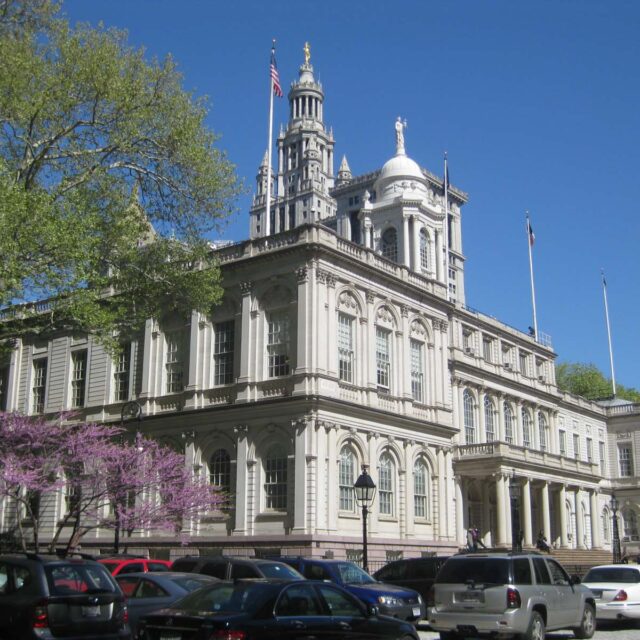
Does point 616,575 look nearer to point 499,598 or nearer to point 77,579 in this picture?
point 499,598

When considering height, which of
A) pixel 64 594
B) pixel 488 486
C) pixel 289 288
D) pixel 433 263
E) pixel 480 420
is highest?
pixel 433 263

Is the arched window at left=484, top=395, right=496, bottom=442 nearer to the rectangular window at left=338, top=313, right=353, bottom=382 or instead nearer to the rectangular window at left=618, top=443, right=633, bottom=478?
the rectangular window at left=338, top=313, right=353, bottom=382

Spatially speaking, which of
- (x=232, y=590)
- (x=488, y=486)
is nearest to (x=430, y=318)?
(x=488, y=486)

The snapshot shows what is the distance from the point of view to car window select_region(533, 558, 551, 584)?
56.3 ft

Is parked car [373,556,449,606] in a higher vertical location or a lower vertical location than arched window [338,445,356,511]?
lower

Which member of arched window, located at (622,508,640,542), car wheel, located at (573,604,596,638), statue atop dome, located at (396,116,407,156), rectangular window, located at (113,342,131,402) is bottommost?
car wheel, located at (573,604,596,638)

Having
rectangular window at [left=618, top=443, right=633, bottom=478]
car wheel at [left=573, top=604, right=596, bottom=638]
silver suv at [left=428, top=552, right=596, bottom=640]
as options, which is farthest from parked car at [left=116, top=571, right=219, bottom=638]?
rectangular window at [left=618, top=443, right=633, bottom=478]

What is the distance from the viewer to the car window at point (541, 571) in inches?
675

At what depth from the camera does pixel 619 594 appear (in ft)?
69.9

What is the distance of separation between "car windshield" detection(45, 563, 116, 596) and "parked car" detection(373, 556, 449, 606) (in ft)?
40.0

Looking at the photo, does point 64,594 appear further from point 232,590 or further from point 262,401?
point 262,401

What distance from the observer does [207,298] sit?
31.6 meters

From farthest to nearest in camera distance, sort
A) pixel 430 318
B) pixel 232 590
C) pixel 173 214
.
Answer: pixel 430 318
pixel 173 214
pixel 232 590

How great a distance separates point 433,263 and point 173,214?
29397 mm
